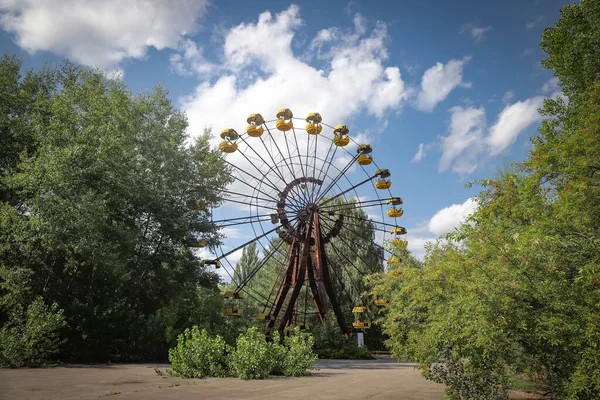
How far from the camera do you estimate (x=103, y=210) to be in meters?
13.6

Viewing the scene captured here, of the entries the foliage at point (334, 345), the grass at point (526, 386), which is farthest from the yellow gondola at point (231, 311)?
the grass at point (526, 386)

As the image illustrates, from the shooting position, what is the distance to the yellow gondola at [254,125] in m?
19.8

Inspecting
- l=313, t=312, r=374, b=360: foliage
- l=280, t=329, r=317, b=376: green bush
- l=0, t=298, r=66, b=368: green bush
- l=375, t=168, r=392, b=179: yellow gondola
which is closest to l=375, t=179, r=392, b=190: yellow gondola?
l=375, t=168, r=392, b=179: yellow gondola

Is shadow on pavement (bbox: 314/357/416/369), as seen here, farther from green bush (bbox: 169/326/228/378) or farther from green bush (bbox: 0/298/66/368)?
green bush (bbox: 0/298/66/368)

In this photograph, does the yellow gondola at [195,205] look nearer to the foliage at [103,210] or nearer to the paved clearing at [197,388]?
the foliage at [103,210]

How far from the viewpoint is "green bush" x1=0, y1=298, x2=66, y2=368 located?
10438 millimetres

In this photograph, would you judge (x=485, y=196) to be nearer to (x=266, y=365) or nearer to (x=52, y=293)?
(x=266, y=365)

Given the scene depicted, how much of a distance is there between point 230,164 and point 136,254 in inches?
262

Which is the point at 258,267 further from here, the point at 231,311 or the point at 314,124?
the point at 314,124

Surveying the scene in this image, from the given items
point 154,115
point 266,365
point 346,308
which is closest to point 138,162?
point 154,115

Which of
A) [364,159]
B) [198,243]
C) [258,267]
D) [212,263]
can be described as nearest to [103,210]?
[198,243]

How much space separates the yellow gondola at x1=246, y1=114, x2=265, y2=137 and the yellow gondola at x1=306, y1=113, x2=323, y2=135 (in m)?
2.48

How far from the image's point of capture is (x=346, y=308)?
26000 mm

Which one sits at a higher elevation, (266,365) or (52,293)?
(52,293)
